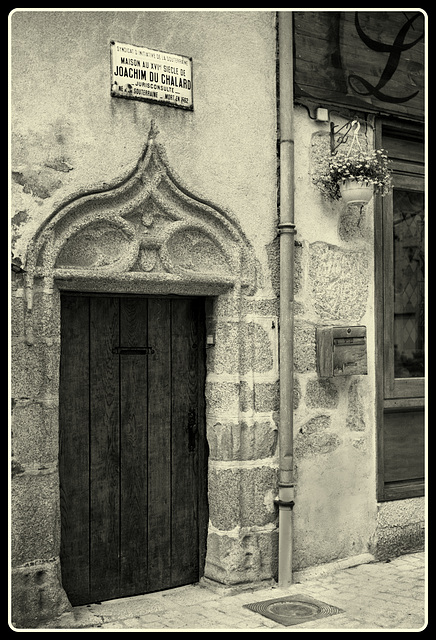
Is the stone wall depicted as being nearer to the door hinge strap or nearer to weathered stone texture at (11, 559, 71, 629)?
weathered stone texture at (11, 559, 71, 629)

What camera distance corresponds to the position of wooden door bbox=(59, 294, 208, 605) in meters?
4.44

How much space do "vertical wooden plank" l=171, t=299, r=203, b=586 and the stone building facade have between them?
0.35ft

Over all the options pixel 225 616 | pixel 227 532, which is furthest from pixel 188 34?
pixel 225 616

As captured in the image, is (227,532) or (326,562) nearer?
(227,532)

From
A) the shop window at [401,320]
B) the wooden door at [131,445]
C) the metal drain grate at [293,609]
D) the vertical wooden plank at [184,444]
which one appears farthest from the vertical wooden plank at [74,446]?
the shop window at [401,320]

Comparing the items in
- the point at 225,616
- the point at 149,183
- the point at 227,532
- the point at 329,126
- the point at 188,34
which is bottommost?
the point at 225,616

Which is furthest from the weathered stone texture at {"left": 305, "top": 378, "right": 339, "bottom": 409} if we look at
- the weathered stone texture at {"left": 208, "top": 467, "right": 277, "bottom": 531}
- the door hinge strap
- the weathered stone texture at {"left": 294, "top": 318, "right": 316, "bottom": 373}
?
the door hinge strap

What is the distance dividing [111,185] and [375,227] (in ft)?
7.01

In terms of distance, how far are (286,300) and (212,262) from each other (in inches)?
21.6

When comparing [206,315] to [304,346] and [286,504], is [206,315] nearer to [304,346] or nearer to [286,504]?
[304,346]

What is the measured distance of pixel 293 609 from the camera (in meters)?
4.40

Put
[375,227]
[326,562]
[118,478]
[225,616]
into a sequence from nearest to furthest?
[225,616] → [118,478] → [326,562] → [375,227]

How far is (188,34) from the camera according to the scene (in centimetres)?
460

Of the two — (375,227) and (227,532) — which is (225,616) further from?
(375,227)
